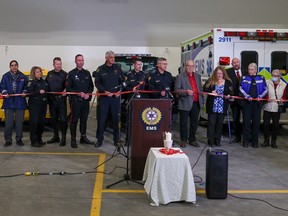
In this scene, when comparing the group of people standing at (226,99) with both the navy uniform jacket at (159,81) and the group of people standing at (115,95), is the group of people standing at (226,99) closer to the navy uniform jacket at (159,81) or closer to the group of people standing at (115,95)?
the group of people standing at (115,95)

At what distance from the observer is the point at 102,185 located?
609cm

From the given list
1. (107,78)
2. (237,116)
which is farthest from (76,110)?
(237,116)

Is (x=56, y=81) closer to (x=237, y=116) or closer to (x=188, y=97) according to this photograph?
(x=188, y=97)

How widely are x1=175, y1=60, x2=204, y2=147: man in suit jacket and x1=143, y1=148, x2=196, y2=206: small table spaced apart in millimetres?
3914

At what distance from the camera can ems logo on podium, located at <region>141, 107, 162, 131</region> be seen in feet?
20.5

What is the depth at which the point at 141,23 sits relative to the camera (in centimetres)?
1786

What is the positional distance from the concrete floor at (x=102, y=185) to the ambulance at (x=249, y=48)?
2362 mm

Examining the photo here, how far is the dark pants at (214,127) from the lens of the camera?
9.22m

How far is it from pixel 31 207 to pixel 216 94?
5339mm

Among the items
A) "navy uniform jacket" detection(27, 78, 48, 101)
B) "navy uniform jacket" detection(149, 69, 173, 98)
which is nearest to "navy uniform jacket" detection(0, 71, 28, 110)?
"navy uniform jacket" detection(27, 78, 48, 101)

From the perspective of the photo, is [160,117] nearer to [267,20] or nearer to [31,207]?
[31,207]

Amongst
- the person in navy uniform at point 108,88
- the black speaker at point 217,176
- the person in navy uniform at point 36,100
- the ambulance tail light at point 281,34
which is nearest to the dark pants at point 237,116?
the ambulance tail light at point 281,34

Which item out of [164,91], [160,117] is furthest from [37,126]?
[160,117]

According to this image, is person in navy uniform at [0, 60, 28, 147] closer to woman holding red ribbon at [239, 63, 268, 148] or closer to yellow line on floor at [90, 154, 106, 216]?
yellow line on floor at [90, 154, 106, 216]
